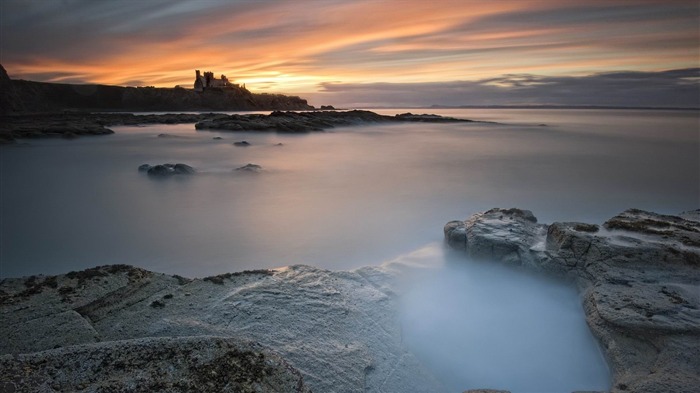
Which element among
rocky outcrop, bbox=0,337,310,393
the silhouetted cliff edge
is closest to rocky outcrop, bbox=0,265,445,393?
rocky outcrop, bbox=0,337,310,393

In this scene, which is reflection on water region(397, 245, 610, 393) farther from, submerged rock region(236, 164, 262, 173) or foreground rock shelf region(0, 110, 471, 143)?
foreground rock shelf region(0, 110, 471, 143)

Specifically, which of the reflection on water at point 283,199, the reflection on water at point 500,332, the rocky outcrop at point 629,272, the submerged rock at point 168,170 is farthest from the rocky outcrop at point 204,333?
the submerged rock at point 168,170

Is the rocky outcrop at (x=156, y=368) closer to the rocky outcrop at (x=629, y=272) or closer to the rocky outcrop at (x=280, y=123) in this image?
the rocky outcrop at (x=629, y=272)

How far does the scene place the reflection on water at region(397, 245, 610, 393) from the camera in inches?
101

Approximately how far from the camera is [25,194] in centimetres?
816

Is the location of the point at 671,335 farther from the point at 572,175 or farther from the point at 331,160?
the point at 331,160

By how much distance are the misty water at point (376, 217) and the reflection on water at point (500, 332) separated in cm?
1

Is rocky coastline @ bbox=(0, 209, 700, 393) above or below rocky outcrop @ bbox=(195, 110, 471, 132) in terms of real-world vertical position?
below

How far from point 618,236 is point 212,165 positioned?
1128cm

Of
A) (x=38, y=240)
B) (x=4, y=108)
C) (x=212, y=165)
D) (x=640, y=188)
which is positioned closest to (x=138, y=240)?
(x=38, y=240)

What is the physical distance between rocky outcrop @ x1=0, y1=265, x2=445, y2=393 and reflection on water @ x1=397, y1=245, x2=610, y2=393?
0.24 metres

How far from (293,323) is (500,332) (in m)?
Result: 1.63

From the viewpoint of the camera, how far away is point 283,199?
27.0ft

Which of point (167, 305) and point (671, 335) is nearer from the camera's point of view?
point (671, 335)
